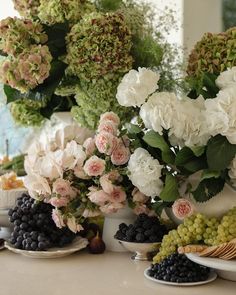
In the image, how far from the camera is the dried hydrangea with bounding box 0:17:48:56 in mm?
1367

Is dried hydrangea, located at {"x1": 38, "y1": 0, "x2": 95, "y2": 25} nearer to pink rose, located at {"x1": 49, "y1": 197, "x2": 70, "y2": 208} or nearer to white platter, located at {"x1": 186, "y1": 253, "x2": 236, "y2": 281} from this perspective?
pink rose, located at {"x1": 49, "y1": 197, "x2": 70, "y2": 208}

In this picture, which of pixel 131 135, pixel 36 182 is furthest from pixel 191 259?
pixel 36 182

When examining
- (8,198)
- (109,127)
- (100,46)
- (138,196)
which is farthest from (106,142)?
(8,198)

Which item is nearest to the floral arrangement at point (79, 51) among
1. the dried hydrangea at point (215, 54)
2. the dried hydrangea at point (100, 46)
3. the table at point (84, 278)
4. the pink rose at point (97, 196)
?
the dried hydrangea at point (100, 46)

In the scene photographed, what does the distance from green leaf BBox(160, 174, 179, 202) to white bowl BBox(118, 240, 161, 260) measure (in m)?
0.12

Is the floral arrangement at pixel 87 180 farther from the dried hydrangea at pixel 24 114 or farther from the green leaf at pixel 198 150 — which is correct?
the dried hydrangea at pixel 24 114

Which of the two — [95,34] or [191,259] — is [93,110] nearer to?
[95,34]

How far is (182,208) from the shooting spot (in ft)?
3.88

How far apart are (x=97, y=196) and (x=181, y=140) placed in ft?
0.73

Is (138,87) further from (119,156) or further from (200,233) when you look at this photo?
(200,233)

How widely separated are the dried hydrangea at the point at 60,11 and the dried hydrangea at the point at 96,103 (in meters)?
0.17

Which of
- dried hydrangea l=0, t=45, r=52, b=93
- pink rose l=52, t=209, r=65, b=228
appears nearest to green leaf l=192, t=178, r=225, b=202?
pink rose l=52, t=209, r=65, b=228

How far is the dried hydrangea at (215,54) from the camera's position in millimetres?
1254

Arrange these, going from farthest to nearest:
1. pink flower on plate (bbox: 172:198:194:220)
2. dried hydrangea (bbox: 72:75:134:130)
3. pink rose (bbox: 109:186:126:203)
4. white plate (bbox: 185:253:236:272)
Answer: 1. dried hydrangea (bbox: 72:75:134:130)
2. pink rose (bbox: 109:186:126:203)
3. pink flower on plate (bbox: 172:198:194:220)
4. white plate (bbox: 185:253:236:272)
